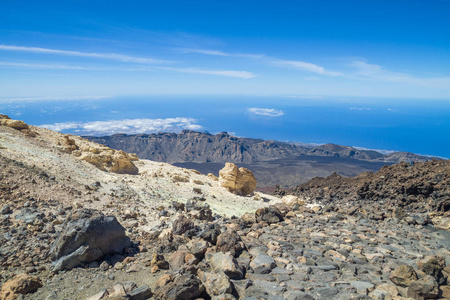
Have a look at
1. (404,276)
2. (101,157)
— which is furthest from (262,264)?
(101,157)

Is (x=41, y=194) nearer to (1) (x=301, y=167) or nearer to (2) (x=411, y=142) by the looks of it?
(1) (x=301, y=167)

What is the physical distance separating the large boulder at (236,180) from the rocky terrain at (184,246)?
630cm

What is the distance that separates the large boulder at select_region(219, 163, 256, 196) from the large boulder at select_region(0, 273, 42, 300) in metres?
14.2

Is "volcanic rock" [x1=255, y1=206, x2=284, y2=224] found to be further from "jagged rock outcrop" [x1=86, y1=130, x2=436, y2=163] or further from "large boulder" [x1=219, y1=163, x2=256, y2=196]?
"jagged rock outcrop" [x1=86, y1=130, x2=436, y2=163]

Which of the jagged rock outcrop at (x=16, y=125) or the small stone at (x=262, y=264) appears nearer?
the small stone at (x=262, y=264)

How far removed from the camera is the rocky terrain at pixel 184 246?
4461mm

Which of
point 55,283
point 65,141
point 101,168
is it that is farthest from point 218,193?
point 55,283

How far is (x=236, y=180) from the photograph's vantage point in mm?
18828

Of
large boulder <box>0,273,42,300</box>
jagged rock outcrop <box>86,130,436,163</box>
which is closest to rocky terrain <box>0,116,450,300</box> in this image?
large boulder <box>0,273,42,300</box>

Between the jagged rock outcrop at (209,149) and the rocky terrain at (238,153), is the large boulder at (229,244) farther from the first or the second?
the jagged rock outcrop at (209,149)

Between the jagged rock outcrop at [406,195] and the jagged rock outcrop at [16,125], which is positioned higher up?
the jagged rock outcrop at [16,125]

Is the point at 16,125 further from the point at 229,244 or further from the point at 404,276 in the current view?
the point at 404,276

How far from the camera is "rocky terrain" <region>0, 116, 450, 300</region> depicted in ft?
14.6

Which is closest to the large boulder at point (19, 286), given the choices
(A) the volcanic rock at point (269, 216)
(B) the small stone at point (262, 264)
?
(B) the small stone at point (262, 264)
